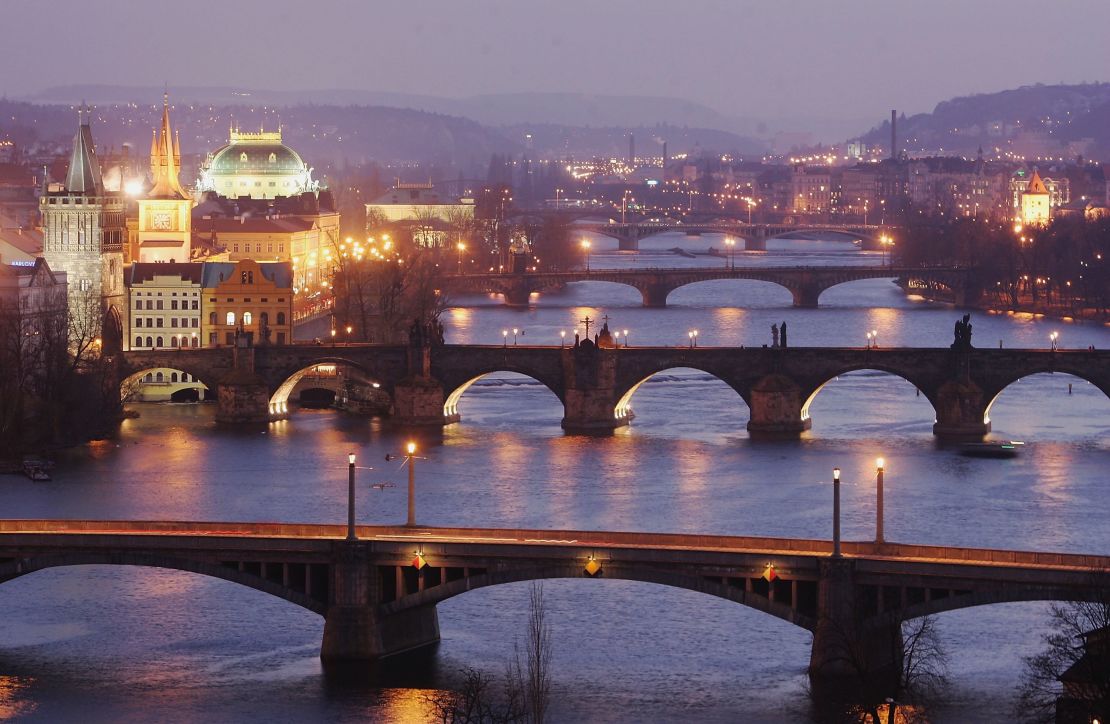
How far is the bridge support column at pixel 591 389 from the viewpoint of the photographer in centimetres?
5638

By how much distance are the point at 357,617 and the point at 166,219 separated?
44033mm

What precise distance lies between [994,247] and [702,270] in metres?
12.4

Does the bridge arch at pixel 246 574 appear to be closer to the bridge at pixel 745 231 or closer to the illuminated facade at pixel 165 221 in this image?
the illuminated facade at pixel 165 221

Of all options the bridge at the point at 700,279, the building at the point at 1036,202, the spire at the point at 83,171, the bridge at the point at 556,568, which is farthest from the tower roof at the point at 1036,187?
the bridge at the point at 556,568

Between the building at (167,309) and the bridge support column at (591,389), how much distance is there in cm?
1330

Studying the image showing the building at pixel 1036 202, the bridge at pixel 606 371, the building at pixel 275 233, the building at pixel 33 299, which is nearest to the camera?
the bridge at pixel 606 371

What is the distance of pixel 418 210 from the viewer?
12256 cm

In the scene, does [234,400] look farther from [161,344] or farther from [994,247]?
[994,247]

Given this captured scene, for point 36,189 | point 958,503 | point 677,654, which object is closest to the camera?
point 677,654

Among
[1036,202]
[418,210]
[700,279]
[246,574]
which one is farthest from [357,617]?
[1036,202]

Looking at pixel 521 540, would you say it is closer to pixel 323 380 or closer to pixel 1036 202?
pixel 323 380

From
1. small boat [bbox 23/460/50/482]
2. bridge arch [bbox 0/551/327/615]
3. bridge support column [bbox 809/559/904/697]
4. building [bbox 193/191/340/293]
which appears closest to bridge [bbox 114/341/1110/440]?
small boat [bbox 23/460/50/482]

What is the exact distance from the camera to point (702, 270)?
90562 mm

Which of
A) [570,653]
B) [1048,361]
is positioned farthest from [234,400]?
[570,653]
